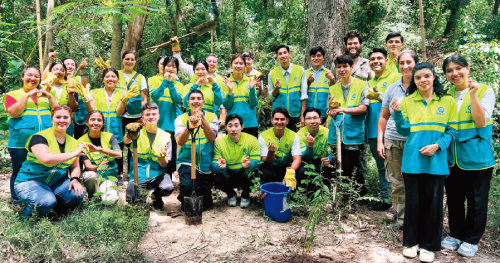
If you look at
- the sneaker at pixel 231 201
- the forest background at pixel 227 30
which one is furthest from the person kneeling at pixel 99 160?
the forest background at pixel 227 30

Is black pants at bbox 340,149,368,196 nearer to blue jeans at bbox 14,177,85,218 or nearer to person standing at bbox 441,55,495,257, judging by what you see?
person standing at bbox 441,55,495,257

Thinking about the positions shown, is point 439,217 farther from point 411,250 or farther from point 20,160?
point 20,160

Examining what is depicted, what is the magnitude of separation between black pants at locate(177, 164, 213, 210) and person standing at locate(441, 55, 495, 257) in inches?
111

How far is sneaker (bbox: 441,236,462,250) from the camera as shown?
3383mm

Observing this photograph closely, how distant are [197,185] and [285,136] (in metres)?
1.35

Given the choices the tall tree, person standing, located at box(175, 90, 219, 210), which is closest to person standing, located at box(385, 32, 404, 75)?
person standing, located at box(175, 90, 219, 210)

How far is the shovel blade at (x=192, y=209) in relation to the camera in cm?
404

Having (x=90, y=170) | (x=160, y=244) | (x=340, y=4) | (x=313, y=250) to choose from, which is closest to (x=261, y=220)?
(x=313, y=250)

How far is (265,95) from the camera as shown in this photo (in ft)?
30.2

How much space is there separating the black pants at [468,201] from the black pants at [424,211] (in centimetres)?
32

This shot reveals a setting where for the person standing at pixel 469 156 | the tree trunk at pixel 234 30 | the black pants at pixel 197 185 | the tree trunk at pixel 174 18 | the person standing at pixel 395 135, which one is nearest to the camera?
the person standing at pixel 469 156

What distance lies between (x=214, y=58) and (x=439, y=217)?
12.5 feet

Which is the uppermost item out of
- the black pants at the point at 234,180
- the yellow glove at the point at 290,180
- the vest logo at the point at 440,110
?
the vest logo at the point at 440,110

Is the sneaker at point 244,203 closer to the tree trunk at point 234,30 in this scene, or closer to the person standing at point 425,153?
the person standing at point 425,153
